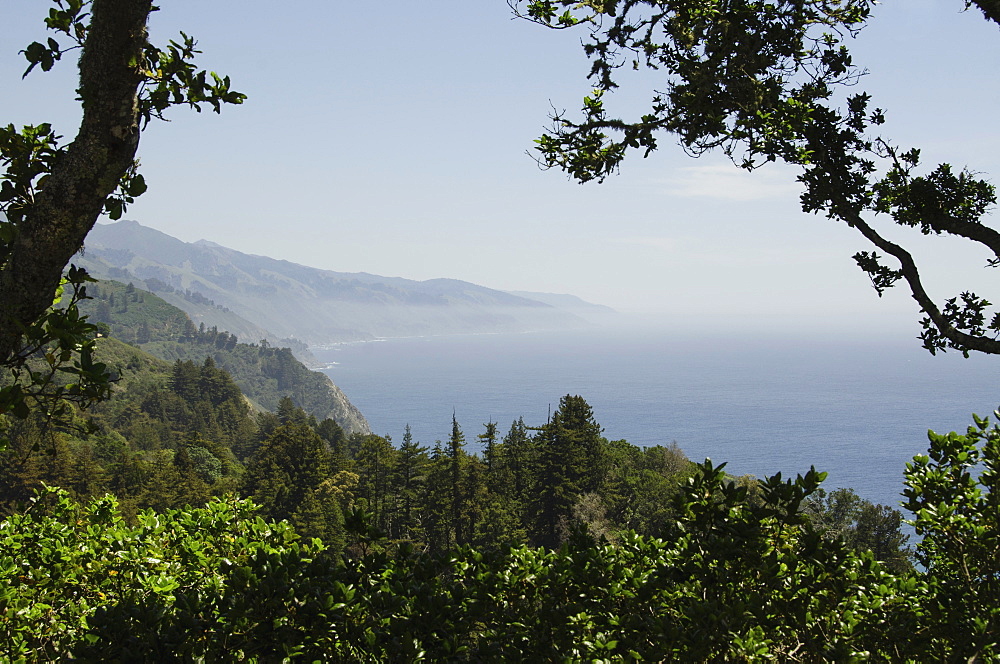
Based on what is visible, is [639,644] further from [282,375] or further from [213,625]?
[282,375]

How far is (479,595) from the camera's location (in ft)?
12.0

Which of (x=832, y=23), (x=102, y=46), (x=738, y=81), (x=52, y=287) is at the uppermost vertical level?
(x=832, y=23)

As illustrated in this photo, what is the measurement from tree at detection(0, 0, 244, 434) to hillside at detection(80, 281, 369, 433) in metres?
157

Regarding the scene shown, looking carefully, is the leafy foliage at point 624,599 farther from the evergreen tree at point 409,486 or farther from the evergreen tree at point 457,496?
the evergreen tree at point 409,486

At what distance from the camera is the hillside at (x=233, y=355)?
16512 cm

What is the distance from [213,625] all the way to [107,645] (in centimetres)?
48

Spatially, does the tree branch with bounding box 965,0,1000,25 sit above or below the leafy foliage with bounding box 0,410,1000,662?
above

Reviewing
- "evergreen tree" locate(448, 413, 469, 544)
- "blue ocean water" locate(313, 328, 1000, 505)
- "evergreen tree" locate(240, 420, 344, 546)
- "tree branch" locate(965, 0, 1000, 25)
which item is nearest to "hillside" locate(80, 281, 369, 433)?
"blue ocean water" locate(313, 328, 1000, 505)

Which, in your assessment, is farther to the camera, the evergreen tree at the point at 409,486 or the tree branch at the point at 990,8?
the evergreen tree at the point at 409,486

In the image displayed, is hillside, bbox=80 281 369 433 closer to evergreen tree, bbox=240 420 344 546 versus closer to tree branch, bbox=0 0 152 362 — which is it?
evergreen tree, bbox=240 420 344 546

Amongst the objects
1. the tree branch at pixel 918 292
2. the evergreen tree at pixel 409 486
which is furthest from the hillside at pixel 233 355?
the tree branch at pixel 918 292

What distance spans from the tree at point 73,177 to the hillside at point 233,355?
6162 inches

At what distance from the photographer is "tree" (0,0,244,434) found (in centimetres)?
255

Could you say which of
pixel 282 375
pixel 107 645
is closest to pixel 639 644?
pixel 107 645
